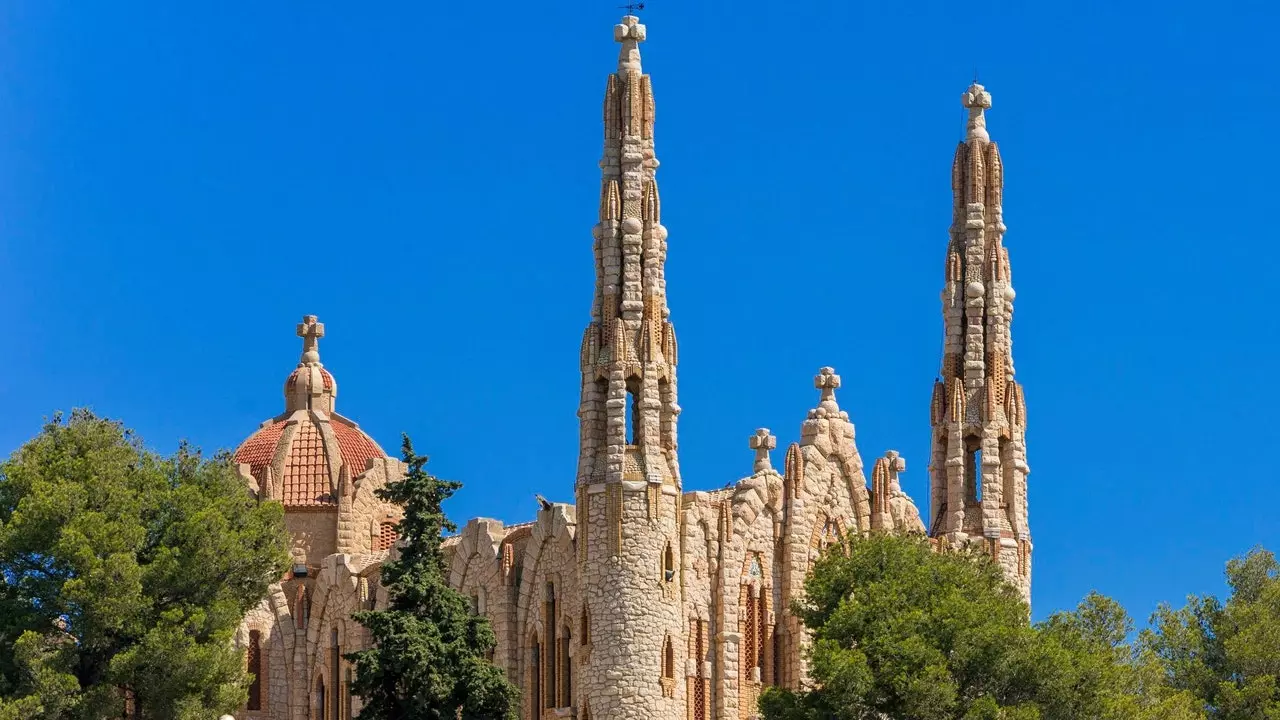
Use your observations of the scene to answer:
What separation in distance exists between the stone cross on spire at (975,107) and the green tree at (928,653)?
15188 millimetres

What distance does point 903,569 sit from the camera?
77688 mm

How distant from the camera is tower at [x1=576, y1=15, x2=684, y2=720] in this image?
7506cm

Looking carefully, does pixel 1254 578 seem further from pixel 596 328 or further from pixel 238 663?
pixel 238 663

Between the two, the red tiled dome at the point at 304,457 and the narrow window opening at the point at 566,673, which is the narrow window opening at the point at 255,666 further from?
the narrow window opening at the point at 566,673

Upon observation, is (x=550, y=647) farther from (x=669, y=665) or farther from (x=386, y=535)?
(x=386, y=535)

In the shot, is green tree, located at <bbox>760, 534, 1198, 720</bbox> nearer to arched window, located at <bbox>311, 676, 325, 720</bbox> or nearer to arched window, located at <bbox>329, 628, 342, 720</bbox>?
arched window, located at <bbox>329, 628, 342, 720</bbox>

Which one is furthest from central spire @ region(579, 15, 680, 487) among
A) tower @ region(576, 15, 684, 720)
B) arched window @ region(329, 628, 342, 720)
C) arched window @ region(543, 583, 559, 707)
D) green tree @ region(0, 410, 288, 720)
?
arched window @ region(329, 628, 342, 720)

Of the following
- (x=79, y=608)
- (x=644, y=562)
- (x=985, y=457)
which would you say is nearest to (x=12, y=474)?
(x=79, y=608)

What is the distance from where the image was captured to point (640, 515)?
75.5 m

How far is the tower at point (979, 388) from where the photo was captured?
88500 mm

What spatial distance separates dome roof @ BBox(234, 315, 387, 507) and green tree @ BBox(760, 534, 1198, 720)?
16.1 metres

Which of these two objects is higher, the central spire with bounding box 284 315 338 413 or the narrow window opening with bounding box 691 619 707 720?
the central spire with bounding box 284 315 338 413

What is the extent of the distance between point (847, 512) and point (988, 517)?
245 inches

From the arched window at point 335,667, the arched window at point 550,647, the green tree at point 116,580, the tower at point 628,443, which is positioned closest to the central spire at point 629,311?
the tower at point 628,443
